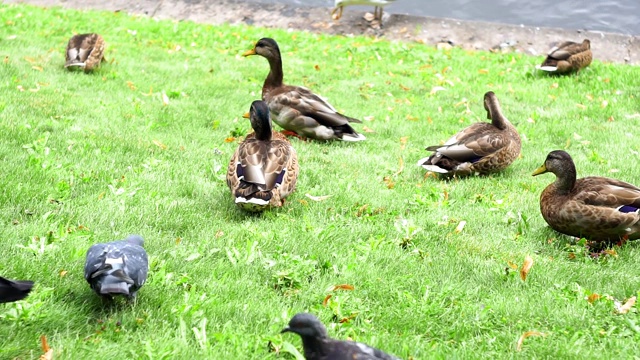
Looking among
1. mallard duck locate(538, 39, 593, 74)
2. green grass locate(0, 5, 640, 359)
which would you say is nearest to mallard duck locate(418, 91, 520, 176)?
green grass locate(0, 5, 640, 359)

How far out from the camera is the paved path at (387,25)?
45.3 feet

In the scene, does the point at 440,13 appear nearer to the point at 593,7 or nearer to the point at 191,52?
the point at 593,7

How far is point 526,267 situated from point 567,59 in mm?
7339

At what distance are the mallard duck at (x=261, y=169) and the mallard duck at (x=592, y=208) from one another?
218 centimetres

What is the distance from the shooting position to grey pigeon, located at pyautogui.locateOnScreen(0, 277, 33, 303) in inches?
127

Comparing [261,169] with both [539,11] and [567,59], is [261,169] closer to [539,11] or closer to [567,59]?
[567,59]

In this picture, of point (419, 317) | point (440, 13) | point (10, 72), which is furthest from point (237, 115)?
point (440, 13)

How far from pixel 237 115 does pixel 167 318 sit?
17.2 feet

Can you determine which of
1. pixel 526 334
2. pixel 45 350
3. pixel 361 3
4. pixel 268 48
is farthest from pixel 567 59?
pixel 45 350

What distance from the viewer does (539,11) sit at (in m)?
20.2

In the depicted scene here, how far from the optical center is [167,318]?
397 cm

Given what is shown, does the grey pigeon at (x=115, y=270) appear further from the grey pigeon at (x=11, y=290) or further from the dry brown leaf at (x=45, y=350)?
the grey pigeon at (x=11, y=290)

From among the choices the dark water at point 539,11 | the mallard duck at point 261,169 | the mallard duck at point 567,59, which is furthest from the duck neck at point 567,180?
the dark water at point 539,11

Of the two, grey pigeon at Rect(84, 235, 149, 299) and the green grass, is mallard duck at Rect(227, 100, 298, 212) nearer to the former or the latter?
A: the green grass
